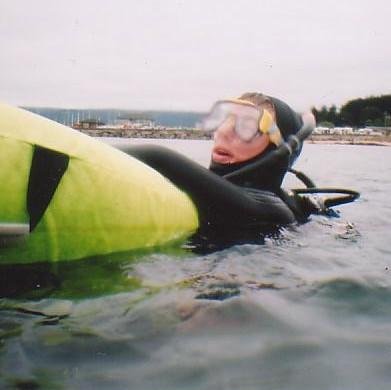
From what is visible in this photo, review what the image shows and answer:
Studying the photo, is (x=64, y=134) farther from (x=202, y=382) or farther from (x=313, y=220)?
(x=313, y=220)

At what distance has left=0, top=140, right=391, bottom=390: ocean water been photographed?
216 centimetres

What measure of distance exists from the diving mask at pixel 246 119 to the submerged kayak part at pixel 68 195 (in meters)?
1.45

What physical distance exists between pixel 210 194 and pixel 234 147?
850 millimetres

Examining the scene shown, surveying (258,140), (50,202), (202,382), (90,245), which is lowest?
(202,382)

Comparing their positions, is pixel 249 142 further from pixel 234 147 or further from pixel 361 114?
pixel 361 114

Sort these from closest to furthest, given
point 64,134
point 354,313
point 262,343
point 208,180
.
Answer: point 262,343, point 354,313, point 64,134, point 208,180

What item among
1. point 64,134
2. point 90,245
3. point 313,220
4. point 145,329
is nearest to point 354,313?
point 145,329

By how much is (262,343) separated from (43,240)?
1.41 m

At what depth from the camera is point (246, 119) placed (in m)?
5.02

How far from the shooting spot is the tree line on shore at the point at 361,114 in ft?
391

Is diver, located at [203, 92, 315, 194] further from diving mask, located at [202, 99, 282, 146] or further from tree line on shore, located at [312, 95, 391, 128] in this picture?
tree line on shore, located at [312, 95, 391, 128]

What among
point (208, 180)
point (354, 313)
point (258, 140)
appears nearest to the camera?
point (354, 313)

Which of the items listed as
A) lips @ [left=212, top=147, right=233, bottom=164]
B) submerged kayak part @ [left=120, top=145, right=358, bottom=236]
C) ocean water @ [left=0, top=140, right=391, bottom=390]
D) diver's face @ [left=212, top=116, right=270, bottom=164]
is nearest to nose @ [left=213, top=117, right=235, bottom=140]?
diver's face @ [left=212, top=116, right=270, bottom=164]

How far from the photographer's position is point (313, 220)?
18.6ft
